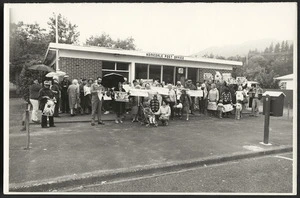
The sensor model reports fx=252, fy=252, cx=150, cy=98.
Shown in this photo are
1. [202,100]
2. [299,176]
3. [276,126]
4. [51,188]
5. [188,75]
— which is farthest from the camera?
[188,75]

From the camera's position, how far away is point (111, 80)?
1005 centimetres

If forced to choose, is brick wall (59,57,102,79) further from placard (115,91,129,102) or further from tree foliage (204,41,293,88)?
tree foliage (204,41,293,88)

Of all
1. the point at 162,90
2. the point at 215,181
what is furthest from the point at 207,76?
the point at 215,181

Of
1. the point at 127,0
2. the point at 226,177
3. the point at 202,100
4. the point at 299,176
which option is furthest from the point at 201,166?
the point at 202,100

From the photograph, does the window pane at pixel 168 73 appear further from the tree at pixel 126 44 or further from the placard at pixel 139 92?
the tree at pixel 126 44

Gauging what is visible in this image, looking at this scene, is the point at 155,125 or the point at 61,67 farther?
the point at 61,67

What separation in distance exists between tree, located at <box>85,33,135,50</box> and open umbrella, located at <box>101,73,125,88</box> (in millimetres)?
34066

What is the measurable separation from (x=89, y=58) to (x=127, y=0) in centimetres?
817

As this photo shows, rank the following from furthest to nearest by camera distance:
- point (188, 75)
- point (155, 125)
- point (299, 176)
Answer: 1. point (188, 75)
2. point (155, 125)
3. point (299, 176)

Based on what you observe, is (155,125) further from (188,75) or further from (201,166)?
(188,75)

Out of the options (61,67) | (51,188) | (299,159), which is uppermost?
(61,67)

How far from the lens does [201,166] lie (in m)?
5.39

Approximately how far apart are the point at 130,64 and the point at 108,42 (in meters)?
32.8

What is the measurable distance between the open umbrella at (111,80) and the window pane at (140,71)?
3610mm
